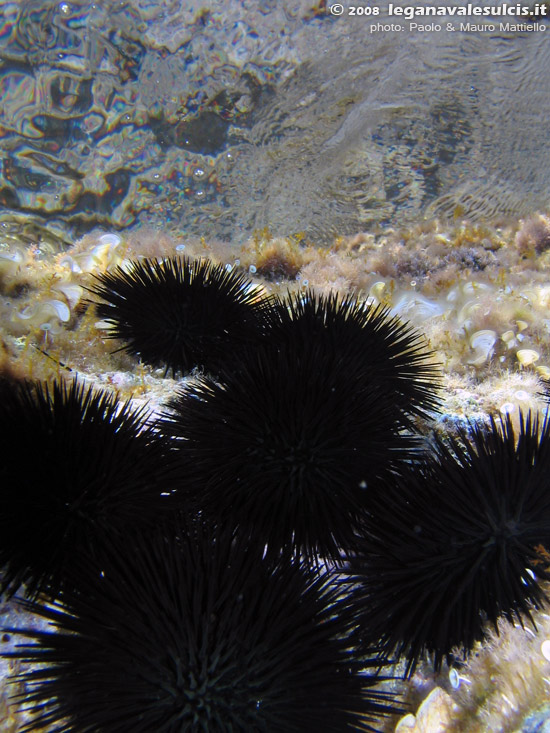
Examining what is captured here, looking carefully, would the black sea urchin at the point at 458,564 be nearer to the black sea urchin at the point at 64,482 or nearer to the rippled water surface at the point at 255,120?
the black sea urchin at the point at 64,482

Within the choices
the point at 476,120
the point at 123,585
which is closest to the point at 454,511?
the point at 123,585

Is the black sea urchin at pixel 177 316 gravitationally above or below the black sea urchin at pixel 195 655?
above

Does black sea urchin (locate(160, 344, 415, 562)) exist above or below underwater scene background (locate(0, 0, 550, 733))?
below

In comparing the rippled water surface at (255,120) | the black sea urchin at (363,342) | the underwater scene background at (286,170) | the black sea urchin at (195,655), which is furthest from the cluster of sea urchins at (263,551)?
the rippled water surface at (255,120)

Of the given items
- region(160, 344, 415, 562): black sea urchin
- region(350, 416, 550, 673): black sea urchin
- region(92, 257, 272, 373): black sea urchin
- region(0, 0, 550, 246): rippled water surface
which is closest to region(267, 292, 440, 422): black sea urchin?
region(92, 257, 272, 373): black sea urchin

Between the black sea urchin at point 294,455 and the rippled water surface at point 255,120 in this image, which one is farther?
the rippled water surface at point 255,120

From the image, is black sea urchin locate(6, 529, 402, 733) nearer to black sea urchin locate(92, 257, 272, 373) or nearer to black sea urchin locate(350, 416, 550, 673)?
black sea urchin locate(350, 416, 550, 673)

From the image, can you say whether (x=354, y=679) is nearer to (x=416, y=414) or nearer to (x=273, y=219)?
(x=416, y=414)

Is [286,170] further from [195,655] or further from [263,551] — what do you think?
[195,655]
